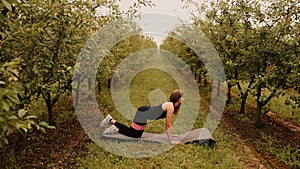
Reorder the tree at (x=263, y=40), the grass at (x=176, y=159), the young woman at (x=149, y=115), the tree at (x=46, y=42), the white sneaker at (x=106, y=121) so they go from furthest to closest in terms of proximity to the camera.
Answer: the tree at (x=263, y=40)
the white sneaker at (x=106, y=121)
the young woman at (x=149, y=115)
the grass at (x=176, y=159)
the tree at (x=46, y=42)

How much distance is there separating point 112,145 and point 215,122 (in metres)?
4.62

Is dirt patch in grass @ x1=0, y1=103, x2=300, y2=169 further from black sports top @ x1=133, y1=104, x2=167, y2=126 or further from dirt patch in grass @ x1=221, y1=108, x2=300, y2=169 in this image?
black sports top @ x1=133, y1=104, x2=167, y2=126

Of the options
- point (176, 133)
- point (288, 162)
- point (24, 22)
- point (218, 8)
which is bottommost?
point (288, 162)

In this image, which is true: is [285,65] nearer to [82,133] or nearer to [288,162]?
[288,162]

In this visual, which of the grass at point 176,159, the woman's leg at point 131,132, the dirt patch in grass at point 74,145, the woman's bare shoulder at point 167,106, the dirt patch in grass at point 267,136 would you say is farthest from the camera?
the woman's leg at point 131,132

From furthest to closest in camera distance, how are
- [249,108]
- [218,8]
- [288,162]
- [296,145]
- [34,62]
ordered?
[249,108] → [218,8] → [296,145] → [288,162] → [34,62]

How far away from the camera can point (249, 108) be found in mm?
13664

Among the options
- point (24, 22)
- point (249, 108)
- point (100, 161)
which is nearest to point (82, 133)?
point (100, 161)

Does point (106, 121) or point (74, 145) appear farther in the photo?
point (106, 121)

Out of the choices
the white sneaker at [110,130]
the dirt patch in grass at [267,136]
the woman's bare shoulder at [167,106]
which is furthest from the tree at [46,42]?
the dirt patch in grass at [267,136]

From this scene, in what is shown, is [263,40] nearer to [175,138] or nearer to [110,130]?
[175,138]

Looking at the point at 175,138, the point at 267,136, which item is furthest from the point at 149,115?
the point at 267,136

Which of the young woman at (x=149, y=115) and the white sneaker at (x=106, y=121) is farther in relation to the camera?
the white sneaker at (x=106, y=121)

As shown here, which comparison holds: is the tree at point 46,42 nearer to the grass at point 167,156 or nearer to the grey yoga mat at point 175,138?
the grass at point 167,156
